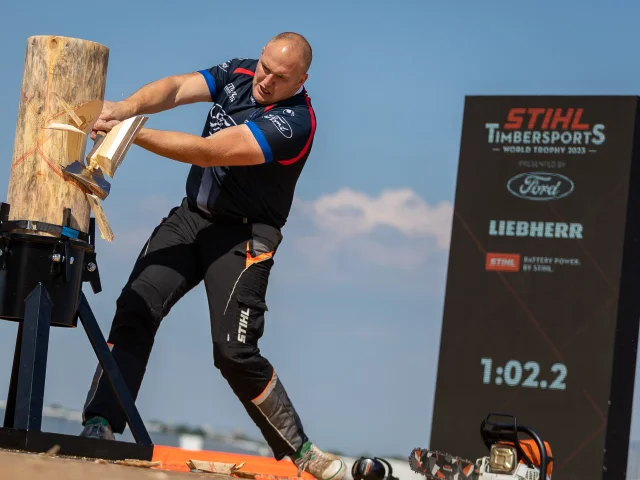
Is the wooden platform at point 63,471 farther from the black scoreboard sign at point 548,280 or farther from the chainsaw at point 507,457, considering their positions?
the black scoreboard sign at point 548,280

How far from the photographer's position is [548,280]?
861cm

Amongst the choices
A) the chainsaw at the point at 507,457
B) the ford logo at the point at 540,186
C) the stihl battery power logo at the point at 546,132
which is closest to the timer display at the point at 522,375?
the ford logo at the point at 540,186

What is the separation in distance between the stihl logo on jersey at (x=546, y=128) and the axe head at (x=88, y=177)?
5789mm

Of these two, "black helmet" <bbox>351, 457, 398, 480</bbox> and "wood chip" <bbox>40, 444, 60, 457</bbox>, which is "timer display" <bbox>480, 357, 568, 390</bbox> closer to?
"black helmet" <bbox>351, 457, 398, 480</bbox>

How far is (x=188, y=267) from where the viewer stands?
14.1 ft

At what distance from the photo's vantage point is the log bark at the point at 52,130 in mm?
3609

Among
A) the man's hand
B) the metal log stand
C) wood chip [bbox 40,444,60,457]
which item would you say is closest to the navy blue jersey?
the man's hand

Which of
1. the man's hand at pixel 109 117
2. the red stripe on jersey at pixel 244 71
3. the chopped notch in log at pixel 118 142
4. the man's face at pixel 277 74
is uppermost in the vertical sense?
the red stripe on jersey at pixel 244 71

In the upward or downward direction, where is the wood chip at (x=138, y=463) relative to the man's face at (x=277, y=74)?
downward

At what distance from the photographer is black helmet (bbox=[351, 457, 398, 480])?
13.5 feet

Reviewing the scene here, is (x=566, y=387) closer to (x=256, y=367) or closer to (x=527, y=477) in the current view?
(x=527, y=477)

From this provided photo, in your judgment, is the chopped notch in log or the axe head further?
the axe head

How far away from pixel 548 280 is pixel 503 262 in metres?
0.40

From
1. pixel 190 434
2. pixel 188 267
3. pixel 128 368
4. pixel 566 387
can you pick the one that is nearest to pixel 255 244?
pixel 188 267
